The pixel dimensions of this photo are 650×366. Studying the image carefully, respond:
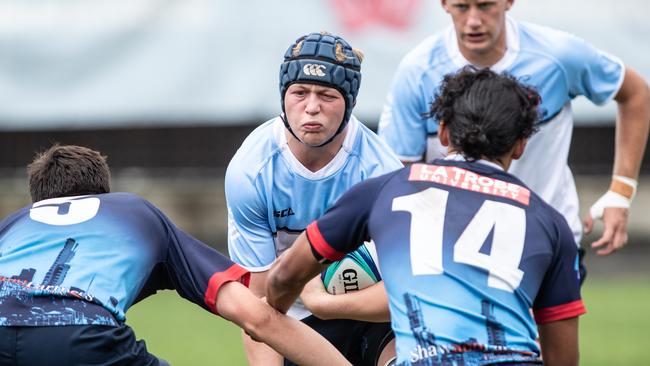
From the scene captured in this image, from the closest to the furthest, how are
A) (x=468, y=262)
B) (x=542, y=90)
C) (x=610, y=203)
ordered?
(x=468, y=262) → (x=542, y=90) → (x=610, y=203)

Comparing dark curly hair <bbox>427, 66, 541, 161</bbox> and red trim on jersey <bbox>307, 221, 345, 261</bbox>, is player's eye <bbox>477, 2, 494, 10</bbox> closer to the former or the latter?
dark curly hair <bbox>427, 66, 541, 161</bbox>

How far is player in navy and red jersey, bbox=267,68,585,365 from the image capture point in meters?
4.10

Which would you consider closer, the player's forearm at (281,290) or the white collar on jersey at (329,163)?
the player's forearm at (281,290)

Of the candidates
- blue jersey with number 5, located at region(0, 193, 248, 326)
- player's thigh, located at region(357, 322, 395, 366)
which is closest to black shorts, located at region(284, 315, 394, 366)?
player's thigh, located at region(357, 322, 395, 366)

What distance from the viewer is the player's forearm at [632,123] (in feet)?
22.4

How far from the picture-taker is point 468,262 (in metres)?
4.11

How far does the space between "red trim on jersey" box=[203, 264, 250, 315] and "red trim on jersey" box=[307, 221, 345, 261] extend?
0.67 m

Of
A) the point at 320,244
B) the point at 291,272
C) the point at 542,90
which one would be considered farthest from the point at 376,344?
the point at 542,90

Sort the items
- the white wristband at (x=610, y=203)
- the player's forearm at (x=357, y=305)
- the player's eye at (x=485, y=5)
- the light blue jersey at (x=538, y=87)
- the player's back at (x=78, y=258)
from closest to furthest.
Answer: the player's back at (x=78, y=258) → the player's forearm at (x=357, y=305) → the player's eye at (x=485, y=5) → the light blue jersey at (x=538, y=87) → the white wristband at (x=610, y=203)

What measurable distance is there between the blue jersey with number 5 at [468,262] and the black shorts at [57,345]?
1149 mm

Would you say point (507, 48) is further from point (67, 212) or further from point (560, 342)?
point (67, 212)

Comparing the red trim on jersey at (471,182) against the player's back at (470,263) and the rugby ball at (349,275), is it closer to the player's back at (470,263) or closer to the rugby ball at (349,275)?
the player's back at (470,263)

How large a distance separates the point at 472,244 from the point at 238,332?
7755mm

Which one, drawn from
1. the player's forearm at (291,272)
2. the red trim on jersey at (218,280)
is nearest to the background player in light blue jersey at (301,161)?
the red trim on jersey at (218,280)
